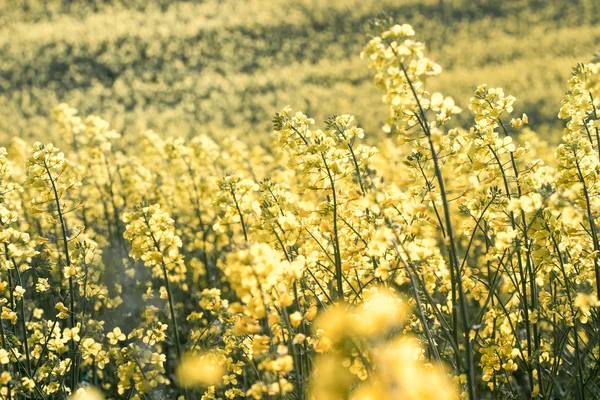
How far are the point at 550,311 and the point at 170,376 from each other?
11.3ft

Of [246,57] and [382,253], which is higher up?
[246,57]

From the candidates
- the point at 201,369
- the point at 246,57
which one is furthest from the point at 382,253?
the point at 246,57

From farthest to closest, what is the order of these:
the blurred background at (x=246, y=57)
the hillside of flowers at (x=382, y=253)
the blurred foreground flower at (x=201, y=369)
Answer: the blurred background at (x=246, y=57) < the blurred foreground flower at (x=201, y=369) < the hillside of flowers at (x=382, y=253)

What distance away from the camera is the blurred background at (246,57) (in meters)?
21.8

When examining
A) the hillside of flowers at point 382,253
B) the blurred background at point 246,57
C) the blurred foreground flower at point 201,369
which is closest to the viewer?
the hillside of flowers at point 382,253

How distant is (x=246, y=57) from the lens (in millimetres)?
27250

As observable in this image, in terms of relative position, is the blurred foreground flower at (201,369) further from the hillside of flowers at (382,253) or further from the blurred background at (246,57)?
the blurred background at (246,57)

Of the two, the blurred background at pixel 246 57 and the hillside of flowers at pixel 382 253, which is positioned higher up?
the blurred background at pixel 246 57

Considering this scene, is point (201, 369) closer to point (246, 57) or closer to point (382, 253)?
point (382, 253)

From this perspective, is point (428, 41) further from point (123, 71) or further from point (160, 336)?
point (160, 336)

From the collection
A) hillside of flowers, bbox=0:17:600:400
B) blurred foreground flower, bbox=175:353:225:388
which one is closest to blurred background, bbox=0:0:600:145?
hillside of flowers, bbox=0:17:600:400

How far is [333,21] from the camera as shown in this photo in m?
29.0

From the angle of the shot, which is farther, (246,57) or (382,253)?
(246,57)

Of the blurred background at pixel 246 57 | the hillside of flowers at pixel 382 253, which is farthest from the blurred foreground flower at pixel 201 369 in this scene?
the blurred background at pixel 246 57
